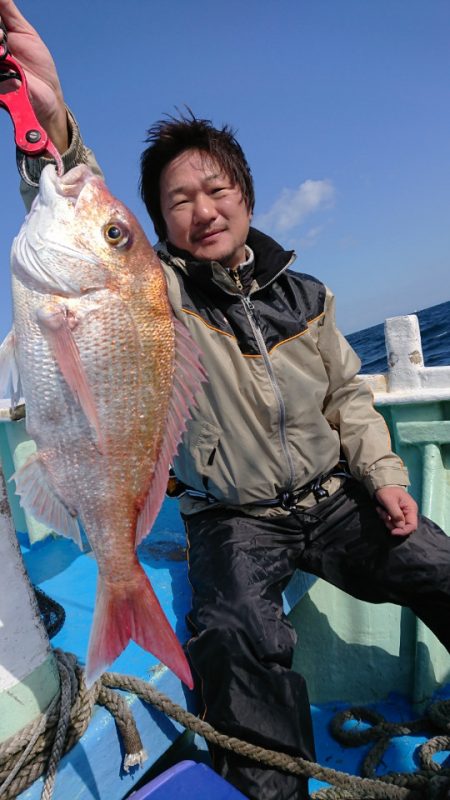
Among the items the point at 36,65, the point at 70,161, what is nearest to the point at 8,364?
the point at 70,161

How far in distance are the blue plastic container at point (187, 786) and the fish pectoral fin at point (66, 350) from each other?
1028 millimetres

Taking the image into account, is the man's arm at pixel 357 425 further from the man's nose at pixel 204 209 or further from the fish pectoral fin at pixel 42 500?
the fish pectoral fin at pixel 42 500

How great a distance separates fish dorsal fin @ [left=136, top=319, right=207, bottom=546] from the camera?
167 cm

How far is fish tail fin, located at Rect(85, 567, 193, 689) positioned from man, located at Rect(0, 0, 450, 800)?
26.2 inches

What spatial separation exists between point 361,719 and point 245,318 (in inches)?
91.7

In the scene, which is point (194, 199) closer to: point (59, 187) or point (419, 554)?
point (59, 187)

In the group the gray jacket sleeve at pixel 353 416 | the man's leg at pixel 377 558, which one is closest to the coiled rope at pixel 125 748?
the man's leg at pixel 377 558

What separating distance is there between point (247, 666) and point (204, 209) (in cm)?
212

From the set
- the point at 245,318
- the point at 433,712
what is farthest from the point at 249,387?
the point at 433,712

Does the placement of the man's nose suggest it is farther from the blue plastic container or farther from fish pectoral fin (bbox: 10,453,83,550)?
the blue plastic container

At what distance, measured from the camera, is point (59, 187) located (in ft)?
5.31

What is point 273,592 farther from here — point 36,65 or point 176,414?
point 36,65

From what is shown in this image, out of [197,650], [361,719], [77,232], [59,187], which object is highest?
[59,187]

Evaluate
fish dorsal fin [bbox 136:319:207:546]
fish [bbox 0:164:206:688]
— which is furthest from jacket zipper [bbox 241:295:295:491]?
fish [bbox 0:164:206:688]
